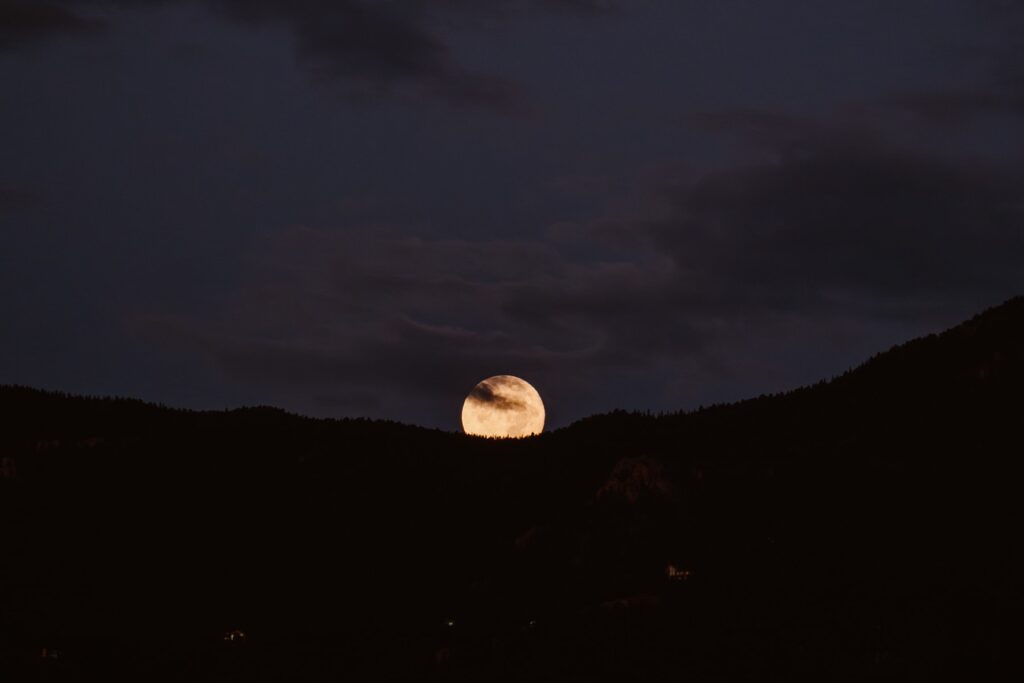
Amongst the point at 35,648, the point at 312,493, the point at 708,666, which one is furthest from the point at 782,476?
the point at 35,648

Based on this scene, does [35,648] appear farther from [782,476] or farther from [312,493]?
[782,476]

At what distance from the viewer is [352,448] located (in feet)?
169

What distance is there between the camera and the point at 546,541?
43062 mm

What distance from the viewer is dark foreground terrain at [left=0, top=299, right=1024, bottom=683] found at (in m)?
35.6

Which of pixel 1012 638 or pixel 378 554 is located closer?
pixel 1012 638

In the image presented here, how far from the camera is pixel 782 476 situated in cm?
4153

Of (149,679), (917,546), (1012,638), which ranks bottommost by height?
(149,679)

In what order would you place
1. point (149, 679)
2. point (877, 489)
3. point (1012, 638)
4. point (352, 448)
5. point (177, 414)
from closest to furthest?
point (1012, 638)
point (149, 679)
point (877, 489)
point (352, 448)
point (177, 414)

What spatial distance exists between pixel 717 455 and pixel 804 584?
9800 mm

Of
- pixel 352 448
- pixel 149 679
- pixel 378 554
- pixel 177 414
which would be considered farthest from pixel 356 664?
pixel 177 414

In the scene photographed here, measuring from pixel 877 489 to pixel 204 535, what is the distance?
21380mm

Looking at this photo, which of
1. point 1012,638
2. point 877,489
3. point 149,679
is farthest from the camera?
point 877,489

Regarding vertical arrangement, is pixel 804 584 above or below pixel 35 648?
above

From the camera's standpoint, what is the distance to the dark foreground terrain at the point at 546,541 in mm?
35625
